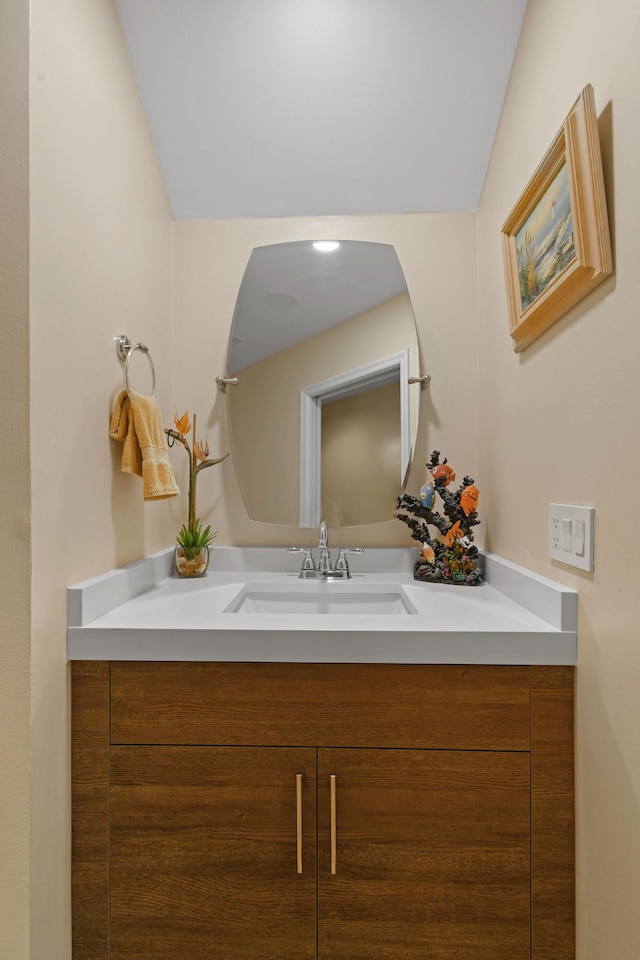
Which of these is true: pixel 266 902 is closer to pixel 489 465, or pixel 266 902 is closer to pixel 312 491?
pixel 312 491

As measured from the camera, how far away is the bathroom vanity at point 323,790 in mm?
1005

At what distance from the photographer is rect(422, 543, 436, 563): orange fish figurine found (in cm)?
154

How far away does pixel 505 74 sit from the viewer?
140 centimetres

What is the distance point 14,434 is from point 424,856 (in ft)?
3.27

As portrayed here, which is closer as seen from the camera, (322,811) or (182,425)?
(322,811)

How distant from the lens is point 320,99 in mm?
1461

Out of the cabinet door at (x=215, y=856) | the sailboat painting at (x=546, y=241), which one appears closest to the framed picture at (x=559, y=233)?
the sailboat painting at (x=546, y=241)

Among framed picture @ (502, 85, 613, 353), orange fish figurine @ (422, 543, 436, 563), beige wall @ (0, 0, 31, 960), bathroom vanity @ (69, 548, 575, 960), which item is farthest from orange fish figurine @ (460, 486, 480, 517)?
beige wall @ (0, 0, 31, 960)

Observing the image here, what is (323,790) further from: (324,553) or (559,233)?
(559,233)

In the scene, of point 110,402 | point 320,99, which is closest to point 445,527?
point 110,402

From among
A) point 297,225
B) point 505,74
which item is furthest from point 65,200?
point 505,74

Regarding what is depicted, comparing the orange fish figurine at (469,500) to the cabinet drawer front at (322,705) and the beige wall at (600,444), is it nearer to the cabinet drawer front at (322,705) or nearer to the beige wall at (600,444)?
the beige wall at (600,444)

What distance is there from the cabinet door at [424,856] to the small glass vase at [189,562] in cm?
71

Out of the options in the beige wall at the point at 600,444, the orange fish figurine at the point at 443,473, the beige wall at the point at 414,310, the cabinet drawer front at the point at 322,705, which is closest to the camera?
the beige wall at the point at 600,444
